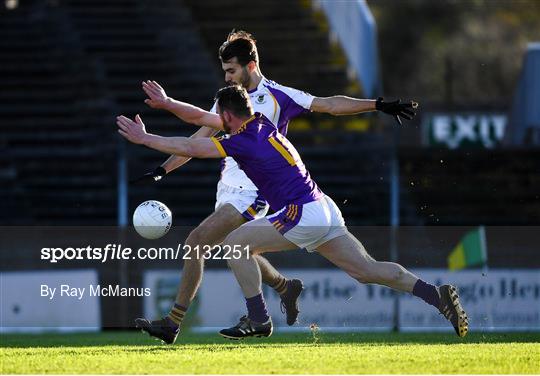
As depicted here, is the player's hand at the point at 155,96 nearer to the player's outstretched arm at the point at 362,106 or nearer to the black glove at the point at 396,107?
the player's outstretched arm at the point at 362,106

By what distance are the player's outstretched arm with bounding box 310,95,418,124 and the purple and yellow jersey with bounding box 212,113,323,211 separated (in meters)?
0.82

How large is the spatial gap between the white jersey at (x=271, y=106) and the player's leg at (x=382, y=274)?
0.98 meters

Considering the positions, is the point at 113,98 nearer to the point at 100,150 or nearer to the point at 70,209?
the point at 100,150

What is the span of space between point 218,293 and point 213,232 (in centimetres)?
444

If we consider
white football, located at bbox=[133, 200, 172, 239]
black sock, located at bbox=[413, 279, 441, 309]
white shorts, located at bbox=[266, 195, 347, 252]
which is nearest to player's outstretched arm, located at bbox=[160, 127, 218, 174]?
white football, located at bbox=[133, 200, 172, 239]

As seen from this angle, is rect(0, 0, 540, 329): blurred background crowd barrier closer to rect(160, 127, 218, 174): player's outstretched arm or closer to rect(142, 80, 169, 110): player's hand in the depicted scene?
rect(160, 127, 218, 174): player's outstretched arm

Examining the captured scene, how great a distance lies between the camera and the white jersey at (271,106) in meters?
10.5

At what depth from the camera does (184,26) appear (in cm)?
2466

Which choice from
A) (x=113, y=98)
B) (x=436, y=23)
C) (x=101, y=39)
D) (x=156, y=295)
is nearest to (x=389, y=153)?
(x=156, y=295)

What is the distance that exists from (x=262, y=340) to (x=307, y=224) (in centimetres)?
200

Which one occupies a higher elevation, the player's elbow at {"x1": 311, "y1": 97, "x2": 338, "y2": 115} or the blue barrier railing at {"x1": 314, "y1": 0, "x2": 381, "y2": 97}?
the blue barrier railing at {"x1": 314, "y1": 0, "x2": 381, "y2": 97}

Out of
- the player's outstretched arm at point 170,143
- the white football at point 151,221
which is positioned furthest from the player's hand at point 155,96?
A: the white football at point 151,221

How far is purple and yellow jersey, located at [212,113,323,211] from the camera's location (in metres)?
9.53

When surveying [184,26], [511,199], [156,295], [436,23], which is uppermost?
[436,23]
